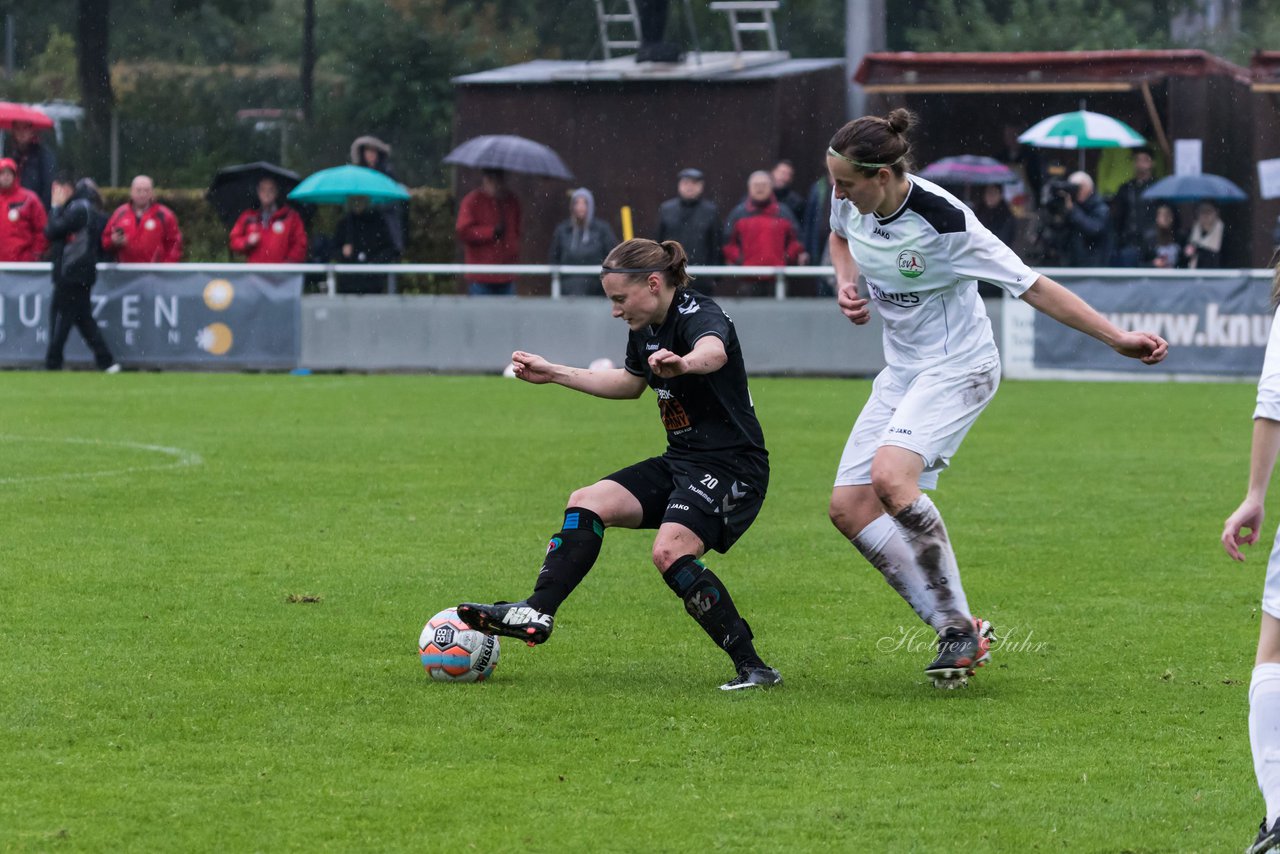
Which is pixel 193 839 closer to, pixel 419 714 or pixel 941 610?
pixel 419 714

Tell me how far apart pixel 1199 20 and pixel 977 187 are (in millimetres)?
35969

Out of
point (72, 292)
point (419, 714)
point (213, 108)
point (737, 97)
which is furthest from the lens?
point (213, 108)

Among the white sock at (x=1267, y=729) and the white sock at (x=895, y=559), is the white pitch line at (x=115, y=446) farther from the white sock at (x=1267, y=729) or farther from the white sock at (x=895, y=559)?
the white sock at (x=1267, y=729)

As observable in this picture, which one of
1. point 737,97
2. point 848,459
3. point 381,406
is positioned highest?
point 737,97

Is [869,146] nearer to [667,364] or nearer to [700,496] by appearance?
[667,364]

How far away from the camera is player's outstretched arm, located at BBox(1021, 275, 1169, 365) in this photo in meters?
6.00

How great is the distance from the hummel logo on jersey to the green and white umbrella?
52.5 feet

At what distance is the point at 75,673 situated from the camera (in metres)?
6.44

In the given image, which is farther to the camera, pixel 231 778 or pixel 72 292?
pixel 72 292

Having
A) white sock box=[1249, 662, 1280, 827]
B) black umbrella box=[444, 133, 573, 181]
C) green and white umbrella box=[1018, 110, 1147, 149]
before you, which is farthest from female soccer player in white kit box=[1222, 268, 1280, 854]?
black umbrella box=[444, 133, 573, 181]

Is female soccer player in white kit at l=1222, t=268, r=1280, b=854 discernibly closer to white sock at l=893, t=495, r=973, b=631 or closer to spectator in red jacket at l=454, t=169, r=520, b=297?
white sock at l=893, t=495, r=973, b=631

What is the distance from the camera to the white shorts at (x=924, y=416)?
6488 mm

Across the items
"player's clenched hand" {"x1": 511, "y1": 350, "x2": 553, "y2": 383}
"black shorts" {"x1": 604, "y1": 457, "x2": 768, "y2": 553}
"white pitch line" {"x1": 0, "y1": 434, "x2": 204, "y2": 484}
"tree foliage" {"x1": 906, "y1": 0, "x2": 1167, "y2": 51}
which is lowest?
"white pitch line" {"x1": 0, "y1": 434, "x2": 204, "y2": 484}

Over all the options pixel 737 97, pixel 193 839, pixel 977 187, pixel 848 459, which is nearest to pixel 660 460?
pixel 848 459
